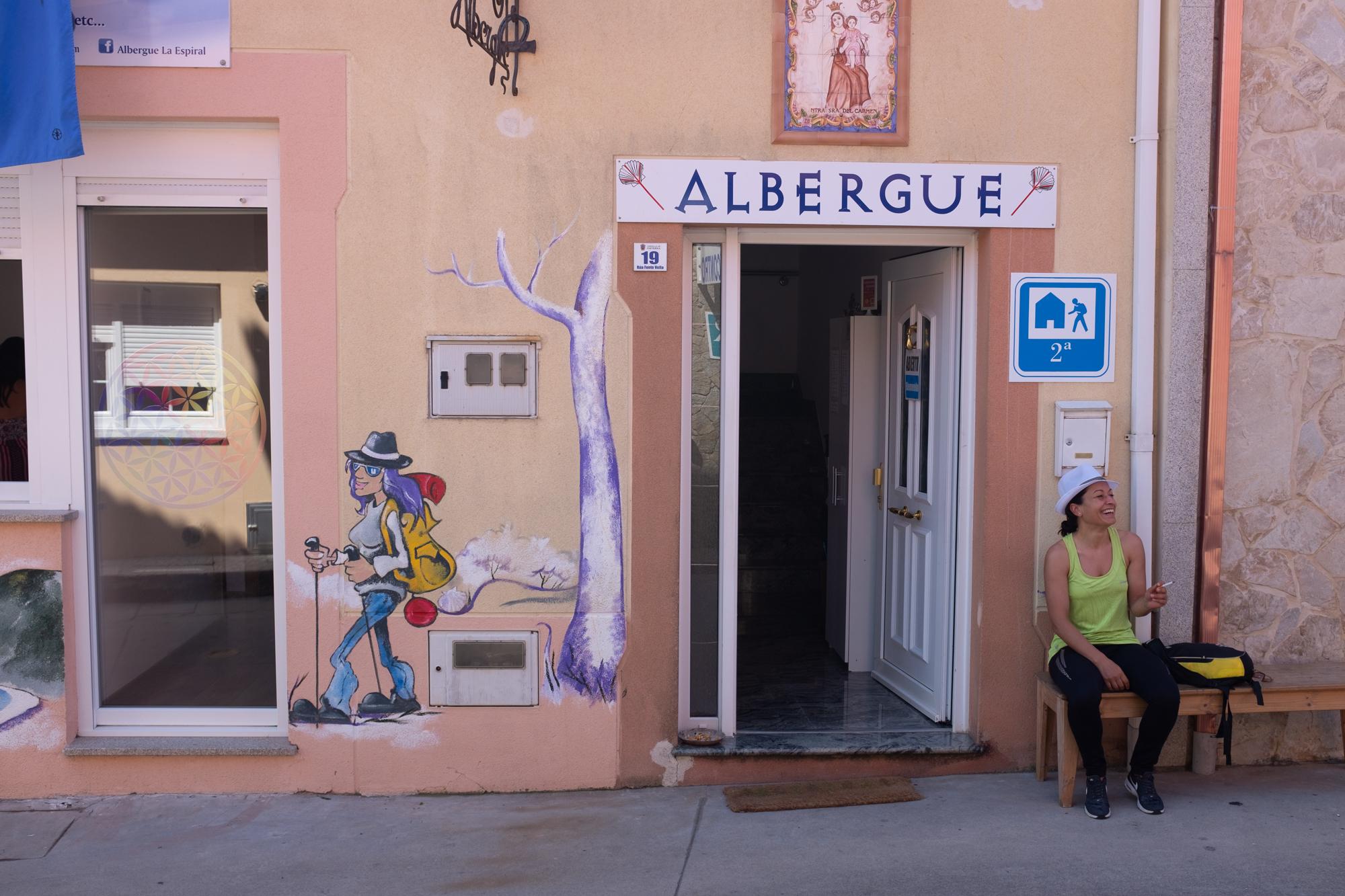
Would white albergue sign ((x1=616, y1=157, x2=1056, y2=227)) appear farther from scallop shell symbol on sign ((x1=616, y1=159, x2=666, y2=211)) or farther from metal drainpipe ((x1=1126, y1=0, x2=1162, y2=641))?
metal drainpipe ((x1=1126, y1=0, x2=1162, y2=641))

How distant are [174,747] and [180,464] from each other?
4.07 ft

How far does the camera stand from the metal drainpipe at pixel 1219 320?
505 centimetres

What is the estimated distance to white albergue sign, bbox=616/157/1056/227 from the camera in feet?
16.3

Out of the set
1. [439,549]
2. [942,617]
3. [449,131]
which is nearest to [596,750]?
[439,549]

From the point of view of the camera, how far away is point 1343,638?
5.34 m

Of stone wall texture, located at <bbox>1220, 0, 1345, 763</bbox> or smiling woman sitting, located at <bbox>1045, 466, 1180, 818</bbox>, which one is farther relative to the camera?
stone wall texture, located at <bbox>1220, 0, 1345, 763</bbox>

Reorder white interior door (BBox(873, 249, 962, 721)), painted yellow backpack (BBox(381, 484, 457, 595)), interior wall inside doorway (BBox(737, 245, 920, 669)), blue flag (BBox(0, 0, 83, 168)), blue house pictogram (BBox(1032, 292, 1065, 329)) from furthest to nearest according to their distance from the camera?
interior wall inside doorway (BBox(737, 245, 920, 669)) → white interior door (BBox(873, 249, 962, 721)) → blue house pictogram (BBox(1032, 292, 1065, 329)) → painted yellow backpack (BBox(381, 484, 457, 595)) → blue flag (BBox(0, 0, 83, 168))

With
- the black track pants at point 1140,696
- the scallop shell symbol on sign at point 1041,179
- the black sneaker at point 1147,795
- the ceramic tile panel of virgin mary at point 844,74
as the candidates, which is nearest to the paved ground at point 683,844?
the black sneaker at point 1147,795

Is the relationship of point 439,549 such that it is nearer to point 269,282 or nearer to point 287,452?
point 287,452

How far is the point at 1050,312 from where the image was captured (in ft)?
Answer: 16.8

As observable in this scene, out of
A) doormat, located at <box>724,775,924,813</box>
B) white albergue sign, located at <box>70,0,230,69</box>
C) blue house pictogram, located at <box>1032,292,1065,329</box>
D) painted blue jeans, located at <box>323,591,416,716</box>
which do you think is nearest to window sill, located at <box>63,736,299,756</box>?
painted blue jeans, located at <box>323,591,416,716</box>

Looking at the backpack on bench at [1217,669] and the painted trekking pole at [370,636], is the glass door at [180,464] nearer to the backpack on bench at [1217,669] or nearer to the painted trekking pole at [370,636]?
Result: the painted trekking pole at [370,636]

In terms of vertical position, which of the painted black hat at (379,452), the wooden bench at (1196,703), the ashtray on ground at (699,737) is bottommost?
the ashtray on ground at (699,737)

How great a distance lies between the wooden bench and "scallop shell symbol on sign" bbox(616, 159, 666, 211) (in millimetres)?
2740
